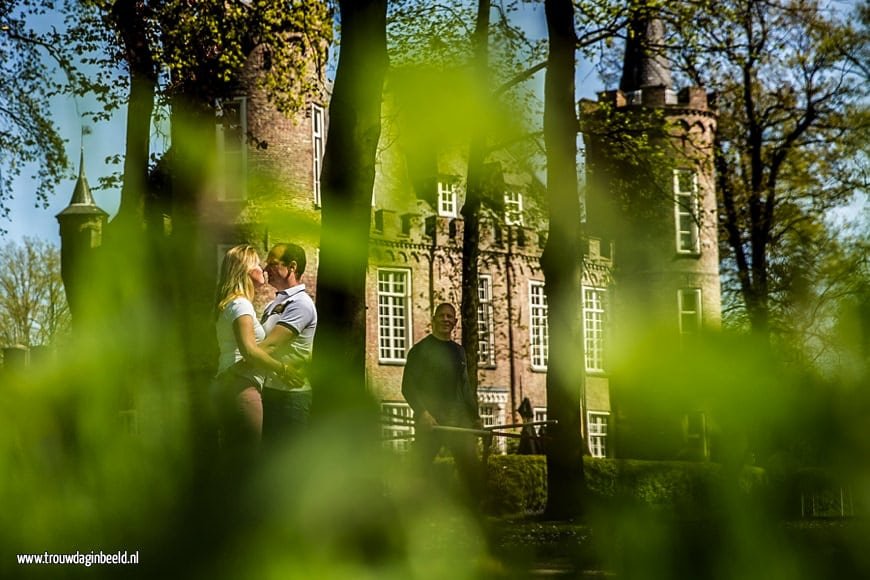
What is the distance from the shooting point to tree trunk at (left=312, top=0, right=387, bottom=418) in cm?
120

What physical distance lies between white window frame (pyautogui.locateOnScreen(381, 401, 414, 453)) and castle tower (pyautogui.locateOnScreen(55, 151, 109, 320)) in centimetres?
29

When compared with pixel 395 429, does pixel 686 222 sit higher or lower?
higher

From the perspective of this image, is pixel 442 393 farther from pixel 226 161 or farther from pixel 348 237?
pixel 226 161

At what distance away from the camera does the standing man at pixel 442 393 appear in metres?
1.57

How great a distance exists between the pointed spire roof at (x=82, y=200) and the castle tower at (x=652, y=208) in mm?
448

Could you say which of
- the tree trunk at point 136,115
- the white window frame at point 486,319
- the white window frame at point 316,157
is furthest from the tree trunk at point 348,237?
the white window frame at point 486,319

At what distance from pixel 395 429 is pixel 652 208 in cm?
220

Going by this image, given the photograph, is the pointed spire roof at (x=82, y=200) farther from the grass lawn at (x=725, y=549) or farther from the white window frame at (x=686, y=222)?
the white window frame at (x=686, y=222)

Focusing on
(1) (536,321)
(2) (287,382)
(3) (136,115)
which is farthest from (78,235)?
(1) (536,321)

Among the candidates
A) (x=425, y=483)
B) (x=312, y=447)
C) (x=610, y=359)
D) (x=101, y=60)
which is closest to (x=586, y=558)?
(x=610, y=359)

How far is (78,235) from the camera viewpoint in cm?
104

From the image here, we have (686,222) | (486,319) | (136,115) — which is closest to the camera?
(136,115)

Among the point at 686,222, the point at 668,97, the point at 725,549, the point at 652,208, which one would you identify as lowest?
the point at 725,549

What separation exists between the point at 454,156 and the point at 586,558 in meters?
0.43
